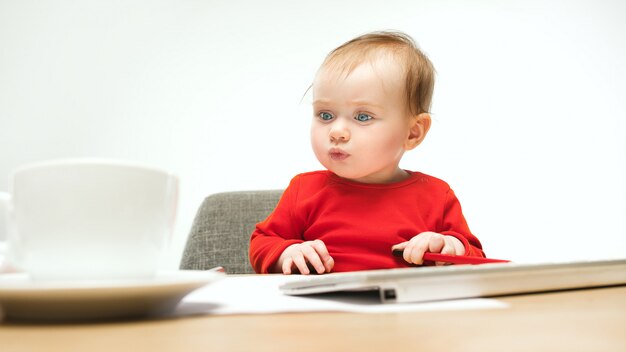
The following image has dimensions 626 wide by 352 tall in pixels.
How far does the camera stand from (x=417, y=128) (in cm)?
120

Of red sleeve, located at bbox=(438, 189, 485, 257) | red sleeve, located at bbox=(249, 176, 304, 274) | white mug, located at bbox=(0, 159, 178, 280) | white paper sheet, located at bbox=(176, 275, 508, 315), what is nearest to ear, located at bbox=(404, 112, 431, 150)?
red sleeve, located at bbox=(438, 189, 485, 257)

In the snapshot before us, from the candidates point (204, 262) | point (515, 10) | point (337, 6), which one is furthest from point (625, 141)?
point (204, 262)

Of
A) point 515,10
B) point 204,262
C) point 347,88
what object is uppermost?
point 515,10

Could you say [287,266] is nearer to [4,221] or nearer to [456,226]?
[456,226]

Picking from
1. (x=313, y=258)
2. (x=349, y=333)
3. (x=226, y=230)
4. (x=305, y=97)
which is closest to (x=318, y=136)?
(x=313, y=258)

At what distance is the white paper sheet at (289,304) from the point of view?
0.42 metres

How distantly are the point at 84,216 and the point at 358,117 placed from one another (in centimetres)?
77

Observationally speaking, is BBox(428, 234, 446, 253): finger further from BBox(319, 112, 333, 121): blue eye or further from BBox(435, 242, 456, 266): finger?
BBox(319, 112, 333, 121): blue eye

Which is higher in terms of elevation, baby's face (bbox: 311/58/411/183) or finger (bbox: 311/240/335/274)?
baby's face (bbox: 311/58/411/183)

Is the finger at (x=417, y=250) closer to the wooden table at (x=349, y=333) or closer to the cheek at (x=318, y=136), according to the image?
the cheek at (x=318, y=136)

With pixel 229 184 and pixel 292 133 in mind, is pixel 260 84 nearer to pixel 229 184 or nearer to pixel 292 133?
pixel 292 133

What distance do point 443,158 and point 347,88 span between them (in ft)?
3.74

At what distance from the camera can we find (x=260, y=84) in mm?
2189

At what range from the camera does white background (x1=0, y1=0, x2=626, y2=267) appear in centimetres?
211
